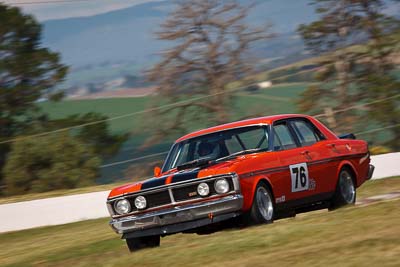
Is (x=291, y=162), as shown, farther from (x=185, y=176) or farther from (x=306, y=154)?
(x=185, y=176)

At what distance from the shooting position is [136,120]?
141 feet

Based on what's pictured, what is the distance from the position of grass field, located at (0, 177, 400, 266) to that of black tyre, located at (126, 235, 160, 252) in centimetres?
27

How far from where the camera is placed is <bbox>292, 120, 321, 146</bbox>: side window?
12820mm

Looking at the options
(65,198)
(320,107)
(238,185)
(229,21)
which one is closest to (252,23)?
(229,21)

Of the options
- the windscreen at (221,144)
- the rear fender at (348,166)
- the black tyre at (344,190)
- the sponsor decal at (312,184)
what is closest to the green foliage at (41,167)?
the rear fender at (348,166)

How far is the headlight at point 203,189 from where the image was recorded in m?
11.0

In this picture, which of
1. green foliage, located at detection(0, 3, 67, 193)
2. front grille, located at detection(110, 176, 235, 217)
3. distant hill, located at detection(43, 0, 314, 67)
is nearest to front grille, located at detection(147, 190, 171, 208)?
front grille, located at detection(110, 176, 235, 217)

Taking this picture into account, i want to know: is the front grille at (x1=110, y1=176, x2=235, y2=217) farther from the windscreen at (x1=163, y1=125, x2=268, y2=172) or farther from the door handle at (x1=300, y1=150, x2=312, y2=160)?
the door handle at (x1=300, y1=150, x2=312, y2=160)

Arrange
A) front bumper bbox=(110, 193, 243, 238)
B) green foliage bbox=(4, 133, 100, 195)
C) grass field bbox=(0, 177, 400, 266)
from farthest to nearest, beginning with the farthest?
green foliage bbox=(4, 133, 100, 195) < front bumper bbox=(110, 193, 243, 238) < grass field bbox=(0, 177, 400, 266)

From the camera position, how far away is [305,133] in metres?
13.1

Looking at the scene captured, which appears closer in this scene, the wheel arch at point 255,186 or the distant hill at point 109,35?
the wheel arch at point 255,186

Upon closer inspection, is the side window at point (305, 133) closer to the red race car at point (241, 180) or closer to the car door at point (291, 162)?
the red race car at point (241, 180)

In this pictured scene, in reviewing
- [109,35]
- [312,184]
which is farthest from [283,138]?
[109,35]

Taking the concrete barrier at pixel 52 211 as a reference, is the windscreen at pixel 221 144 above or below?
above
